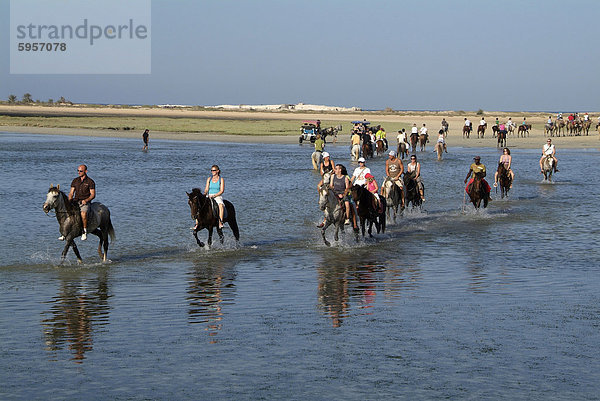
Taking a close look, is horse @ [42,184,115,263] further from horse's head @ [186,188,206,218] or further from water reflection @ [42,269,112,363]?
horse's head @ [186,188,206,218]

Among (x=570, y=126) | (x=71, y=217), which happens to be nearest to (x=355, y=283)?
(x=71, y=217)


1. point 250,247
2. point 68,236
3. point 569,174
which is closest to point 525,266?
point 250,247

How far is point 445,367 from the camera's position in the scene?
9.80 metres

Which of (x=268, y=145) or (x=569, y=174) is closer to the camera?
(x=569, y=174)

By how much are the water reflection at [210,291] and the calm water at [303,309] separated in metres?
0.06

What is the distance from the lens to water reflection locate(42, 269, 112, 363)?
1071 cm

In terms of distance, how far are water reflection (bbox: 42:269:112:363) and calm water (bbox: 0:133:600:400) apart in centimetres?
4

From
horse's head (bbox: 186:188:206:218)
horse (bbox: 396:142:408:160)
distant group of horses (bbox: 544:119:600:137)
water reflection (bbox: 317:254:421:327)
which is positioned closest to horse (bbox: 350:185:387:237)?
water reflection (bbox: 317:254:421:327)

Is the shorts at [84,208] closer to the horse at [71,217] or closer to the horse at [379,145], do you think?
the horse at [71,217]

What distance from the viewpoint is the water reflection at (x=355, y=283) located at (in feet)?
42.9

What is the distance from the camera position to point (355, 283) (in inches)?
595

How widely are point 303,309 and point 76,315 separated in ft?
11.1

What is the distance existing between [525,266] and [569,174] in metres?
27.8

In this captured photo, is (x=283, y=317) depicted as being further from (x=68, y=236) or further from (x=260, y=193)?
(x=260, y=193)
